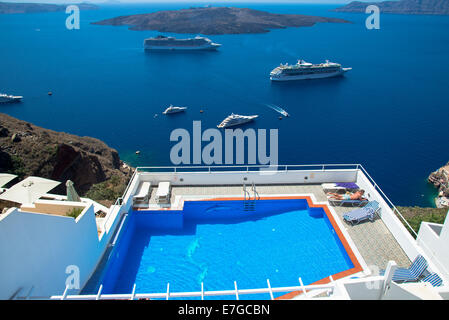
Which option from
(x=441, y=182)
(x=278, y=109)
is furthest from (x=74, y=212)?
(x=278, y=109)

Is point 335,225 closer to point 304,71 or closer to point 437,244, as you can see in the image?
point 437,244

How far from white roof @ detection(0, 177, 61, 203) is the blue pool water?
8.83ft

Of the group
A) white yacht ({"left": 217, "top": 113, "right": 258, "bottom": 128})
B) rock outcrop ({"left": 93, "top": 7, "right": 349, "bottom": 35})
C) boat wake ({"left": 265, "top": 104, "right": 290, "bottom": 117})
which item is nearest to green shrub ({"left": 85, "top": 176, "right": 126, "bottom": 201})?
white yacht ({"left": 217, "top": 113, "right": 258, "bottom": 128})

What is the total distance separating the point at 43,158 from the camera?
68.1 ft

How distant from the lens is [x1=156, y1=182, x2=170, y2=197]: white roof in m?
12.3

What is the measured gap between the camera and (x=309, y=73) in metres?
58.8

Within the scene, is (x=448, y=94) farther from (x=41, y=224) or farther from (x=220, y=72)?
(x=41, y=224)

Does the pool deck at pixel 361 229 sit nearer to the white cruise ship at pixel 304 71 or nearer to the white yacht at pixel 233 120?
the white yacht at pixel 233 120

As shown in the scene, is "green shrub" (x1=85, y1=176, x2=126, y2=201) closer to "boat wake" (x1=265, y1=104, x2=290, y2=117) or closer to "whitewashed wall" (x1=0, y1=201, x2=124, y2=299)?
"whitewashed wall" (x1=0, y1=201, x2=124, y2=299)

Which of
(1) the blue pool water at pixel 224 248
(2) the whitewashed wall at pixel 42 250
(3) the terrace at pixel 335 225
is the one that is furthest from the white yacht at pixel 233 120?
(2) the whitewashed wall at pixel 42 250

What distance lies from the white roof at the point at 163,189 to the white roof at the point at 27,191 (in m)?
3.87

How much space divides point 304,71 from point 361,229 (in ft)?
168

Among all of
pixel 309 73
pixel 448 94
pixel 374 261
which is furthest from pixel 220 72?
pixel 374 261
